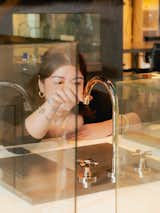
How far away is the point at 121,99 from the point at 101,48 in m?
1.97

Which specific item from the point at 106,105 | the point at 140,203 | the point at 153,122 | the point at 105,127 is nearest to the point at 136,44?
the point at 106,105

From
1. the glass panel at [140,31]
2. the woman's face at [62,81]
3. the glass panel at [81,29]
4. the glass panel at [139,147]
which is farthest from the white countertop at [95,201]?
the glass panel at [140,31]

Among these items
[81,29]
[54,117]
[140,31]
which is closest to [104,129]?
[54,117]

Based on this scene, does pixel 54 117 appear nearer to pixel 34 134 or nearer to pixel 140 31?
pixel 34 134

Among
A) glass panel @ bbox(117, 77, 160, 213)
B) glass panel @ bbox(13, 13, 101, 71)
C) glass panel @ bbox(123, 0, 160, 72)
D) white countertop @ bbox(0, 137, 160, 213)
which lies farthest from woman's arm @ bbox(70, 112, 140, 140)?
glass panel @ bbox(123, 0, 160, 72)

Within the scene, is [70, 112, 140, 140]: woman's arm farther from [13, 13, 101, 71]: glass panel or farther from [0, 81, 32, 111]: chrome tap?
[13, 13, 101, 71]: glass panel

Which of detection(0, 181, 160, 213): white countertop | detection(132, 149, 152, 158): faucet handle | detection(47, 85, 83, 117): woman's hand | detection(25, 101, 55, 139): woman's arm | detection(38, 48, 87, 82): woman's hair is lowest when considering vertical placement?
detection(0, 181, 160, 213): white countertop

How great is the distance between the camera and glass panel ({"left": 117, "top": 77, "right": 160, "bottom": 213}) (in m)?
0.99

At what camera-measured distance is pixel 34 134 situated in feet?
3.08

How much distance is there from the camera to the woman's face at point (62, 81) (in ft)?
2.71

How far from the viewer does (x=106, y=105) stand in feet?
7.91

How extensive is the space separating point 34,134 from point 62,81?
140 millimetres

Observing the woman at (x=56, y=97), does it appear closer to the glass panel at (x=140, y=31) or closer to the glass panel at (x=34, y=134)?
the glass panel at (x=34, y=134)

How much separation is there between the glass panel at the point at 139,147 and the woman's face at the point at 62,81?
0.74 feet
